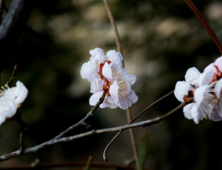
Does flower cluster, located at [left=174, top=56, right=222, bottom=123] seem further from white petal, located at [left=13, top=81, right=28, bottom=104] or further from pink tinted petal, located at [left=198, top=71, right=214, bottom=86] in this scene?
white petal, located at [left=13, top=81, right=28, bottom=104]

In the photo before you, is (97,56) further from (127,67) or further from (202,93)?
(127,67)

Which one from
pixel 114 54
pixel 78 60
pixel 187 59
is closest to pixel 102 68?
pixel 114 54

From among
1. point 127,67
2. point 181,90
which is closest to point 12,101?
point 181,90

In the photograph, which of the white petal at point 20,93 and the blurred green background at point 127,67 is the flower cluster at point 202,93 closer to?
the white petal at point 20,93

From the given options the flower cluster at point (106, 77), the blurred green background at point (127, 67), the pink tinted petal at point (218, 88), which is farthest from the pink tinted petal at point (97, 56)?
the blurred green background at point (127, 67)

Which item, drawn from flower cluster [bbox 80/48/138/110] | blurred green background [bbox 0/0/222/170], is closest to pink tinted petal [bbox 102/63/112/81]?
flower cluster [bbox 80/48/138/110]
